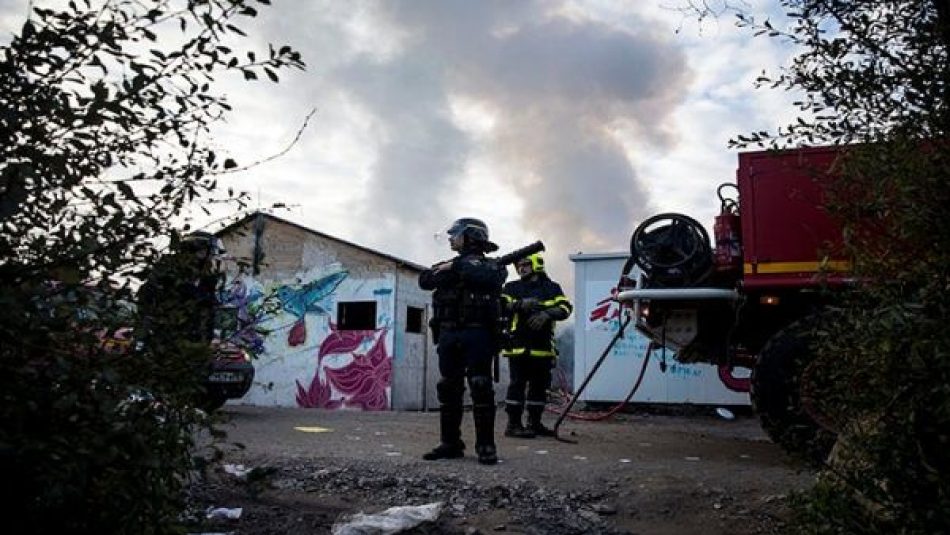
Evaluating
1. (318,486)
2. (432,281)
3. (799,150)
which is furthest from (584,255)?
(799,150)

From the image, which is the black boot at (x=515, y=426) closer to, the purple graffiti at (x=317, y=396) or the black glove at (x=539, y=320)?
the black glove at (x=539, y=320)

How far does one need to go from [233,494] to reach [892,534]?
356 centimetres

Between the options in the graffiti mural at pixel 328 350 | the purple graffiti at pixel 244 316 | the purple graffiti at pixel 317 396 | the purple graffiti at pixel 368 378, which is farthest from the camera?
the purple graffiti at pixel 317 396

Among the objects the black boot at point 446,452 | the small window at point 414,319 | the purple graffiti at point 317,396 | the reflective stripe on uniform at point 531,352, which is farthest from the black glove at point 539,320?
the small window at point 414,319

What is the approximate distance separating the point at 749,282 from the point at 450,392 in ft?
8.69

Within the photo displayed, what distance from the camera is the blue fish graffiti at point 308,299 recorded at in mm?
16203

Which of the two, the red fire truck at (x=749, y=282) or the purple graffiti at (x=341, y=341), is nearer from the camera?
the red fire truck at (x=749, y=282)

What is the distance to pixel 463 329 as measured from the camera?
6.24 m

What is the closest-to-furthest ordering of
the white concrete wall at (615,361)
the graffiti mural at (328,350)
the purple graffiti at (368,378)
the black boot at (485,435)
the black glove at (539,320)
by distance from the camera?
the black boot at (485,435) < the black glove at (539,320) < the white concrete wall at (615,361) < the purple graffiti at (368,378) < the graffiti mural at (328,350)

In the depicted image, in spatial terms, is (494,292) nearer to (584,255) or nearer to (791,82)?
(791,82)

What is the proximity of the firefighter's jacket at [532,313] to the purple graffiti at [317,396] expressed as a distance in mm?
8256

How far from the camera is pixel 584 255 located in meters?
13.6

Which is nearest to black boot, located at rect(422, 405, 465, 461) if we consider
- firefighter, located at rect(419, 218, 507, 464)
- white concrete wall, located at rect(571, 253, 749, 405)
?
firefighter, located at rect(419, 218, 507, 464)

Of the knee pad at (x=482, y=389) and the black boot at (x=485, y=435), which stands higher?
the knee pad at (x=482, y=389)
